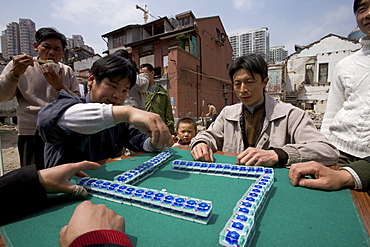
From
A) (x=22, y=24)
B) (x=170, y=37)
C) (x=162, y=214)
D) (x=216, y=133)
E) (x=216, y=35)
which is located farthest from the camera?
(x=22, y=24)

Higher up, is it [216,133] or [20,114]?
[20,114]

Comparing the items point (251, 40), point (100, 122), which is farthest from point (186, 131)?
point (251, 40)

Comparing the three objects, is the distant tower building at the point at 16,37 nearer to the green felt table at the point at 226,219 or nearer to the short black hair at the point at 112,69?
the short black hair at the point at 112,69

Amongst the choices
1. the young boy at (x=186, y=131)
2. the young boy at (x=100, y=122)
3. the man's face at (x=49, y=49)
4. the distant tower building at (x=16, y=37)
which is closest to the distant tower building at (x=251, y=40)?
the distant tower building at (x=16, y=37)

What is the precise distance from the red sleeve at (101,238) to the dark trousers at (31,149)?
188 centimetres

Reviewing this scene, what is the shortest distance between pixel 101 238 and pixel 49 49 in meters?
2.27

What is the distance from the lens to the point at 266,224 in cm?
76

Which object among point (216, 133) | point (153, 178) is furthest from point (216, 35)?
point (153, 178)

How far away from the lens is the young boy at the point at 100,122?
1.13 meters

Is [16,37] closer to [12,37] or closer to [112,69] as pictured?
[12,37]

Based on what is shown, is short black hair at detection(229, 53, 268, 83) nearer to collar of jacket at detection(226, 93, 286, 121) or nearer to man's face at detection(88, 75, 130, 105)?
collar of jacket at detection(226, 93, 286, 121)

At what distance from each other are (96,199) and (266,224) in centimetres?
78

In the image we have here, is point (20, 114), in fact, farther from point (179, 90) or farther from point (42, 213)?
point (179, 90)

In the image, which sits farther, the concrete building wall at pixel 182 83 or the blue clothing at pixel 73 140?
the concrete building wall at pixel 182 83
